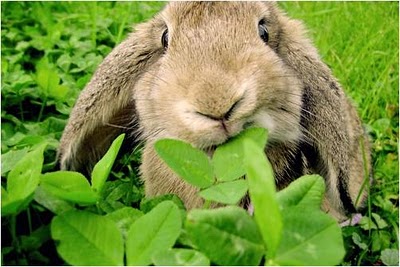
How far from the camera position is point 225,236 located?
5.03ft

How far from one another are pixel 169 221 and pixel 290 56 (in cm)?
132

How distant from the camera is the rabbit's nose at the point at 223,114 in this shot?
6.85 feet

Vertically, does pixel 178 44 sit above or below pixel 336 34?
above

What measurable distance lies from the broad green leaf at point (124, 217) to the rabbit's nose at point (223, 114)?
1.13ft

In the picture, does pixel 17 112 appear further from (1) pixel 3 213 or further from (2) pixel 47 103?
(1) pixel 3 213

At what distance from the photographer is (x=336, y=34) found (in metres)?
4.51

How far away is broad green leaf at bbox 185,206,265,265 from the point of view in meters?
1.51

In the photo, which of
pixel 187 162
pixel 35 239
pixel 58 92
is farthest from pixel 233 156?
pixel 58 92

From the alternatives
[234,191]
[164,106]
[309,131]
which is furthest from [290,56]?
[234,191]

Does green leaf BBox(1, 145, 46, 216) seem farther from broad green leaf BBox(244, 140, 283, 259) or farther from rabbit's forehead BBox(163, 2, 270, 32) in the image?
rabbit's forehead BBox(163, 2, 270, 32)

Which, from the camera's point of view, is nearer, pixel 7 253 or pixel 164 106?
pixel 7 253

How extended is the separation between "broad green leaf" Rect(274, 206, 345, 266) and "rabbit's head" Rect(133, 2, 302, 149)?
573 millimetres

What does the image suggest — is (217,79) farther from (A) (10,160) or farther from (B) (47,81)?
(B) (47,81)

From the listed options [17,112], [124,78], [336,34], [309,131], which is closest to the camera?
[309,131]
